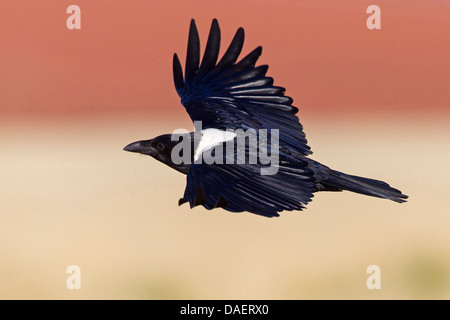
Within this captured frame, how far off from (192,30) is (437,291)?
11.7 feet

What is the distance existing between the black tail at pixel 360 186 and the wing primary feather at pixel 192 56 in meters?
1.09

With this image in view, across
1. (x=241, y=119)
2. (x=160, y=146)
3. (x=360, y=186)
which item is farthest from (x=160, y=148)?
(x=360, y=186)

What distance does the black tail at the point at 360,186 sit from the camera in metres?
4.73

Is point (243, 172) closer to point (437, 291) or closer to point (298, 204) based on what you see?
point (298, 204)

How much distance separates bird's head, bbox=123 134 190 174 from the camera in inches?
193

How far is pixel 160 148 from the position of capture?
4.96 m

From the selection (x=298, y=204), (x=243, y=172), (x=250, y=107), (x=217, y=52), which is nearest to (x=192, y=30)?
(x=217, y=52)

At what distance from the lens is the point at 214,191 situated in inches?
160

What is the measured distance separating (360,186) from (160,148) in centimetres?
128

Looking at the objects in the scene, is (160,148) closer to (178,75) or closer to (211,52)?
(178,75)

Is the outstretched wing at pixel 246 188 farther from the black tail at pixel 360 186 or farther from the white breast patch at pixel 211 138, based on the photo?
the black tail at pixel 360 186

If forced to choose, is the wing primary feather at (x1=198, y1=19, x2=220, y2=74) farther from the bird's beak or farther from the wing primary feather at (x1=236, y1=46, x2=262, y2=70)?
the bird's beak

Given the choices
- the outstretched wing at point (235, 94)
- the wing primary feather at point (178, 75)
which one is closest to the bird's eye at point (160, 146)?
the outstretched wing at point (235, 94)

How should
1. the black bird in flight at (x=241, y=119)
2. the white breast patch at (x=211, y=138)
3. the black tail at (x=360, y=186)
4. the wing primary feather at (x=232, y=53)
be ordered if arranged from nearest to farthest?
the black bird in flight at (x=241, y=119) < the white breast patch at (x=211, y=138) < the black tail at (x=360, y=186) < the wing primary feather at (x=232, y=53)
